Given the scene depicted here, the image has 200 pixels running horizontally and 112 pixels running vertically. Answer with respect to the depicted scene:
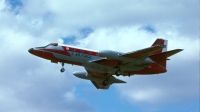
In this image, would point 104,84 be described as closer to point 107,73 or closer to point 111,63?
point 107,73

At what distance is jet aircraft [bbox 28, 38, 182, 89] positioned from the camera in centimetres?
5900

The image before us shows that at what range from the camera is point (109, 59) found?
59000 millimetres

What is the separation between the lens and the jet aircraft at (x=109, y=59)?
59000 millimetres

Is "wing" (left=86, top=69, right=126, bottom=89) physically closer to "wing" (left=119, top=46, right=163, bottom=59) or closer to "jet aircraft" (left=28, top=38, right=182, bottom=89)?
"jet aircraft" (left=28, top=38, right=182, bottom=89)

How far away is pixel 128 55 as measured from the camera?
194 feet

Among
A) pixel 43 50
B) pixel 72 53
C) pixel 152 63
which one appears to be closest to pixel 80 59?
pixel 72 53

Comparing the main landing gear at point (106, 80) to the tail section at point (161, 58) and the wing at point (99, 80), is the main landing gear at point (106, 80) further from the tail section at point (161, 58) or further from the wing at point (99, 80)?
the tail section at point (161, 58)

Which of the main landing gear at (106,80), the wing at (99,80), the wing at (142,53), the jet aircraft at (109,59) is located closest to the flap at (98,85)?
the wing at (99,80)

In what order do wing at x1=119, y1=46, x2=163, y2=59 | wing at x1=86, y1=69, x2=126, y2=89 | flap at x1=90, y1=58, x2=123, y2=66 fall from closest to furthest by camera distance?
wing at x1=119, y1=46, x2=163, y2=59, flap at x1=90, y1=58, x2=123, y2=66, wing at x1=86, y1=69, x2=126, y2=89

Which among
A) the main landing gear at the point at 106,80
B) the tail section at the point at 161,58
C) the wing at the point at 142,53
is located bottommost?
the main landing gear at the point at 106,80

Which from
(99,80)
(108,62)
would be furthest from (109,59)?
(99,80)

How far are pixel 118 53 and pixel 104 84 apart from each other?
10.5 meters

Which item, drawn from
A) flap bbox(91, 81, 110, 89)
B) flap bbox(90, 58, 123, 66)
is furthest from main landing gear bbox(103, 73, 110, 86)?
flap bbox(90, 58, 123, 66)

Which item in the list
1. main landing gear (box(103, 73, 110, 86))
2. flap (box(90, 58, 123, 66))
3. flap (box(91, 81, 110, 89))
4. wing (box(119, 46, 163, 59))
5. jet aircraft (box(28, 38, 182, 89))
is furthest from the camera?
flap (box(91, 81, 110, 89))
